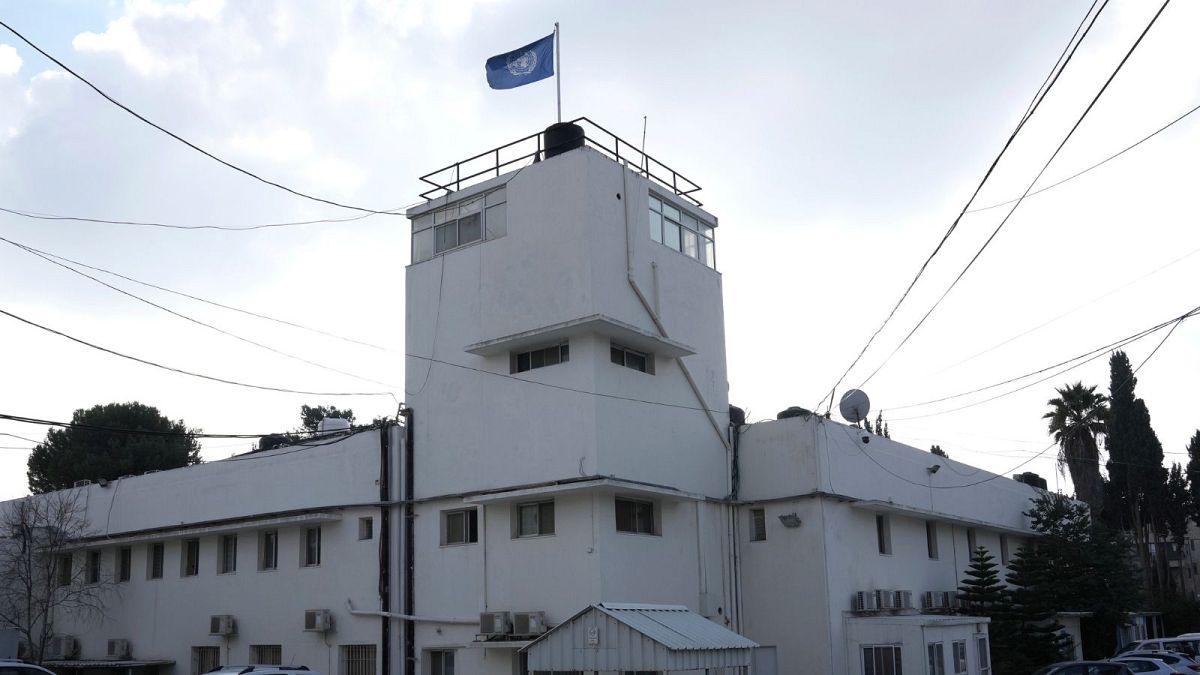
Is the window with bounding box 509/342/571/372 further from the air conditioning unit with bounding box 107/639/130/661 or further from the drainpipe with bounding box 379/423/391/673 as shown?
the air conditioning unit with bounding box 107/639/130/661

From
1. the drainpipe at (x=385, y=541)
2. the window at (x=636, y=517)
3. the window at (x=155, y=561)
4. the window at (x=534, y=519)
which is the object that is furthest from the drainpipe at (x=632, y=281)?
the window at (x=155, y=561)

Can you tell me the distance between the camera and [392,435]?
28.8m

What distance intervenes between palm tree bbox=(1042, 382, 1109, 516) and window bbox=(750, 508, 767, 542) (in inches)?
1318

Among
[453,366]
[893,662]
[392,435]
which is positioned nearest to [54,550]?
[392,435]

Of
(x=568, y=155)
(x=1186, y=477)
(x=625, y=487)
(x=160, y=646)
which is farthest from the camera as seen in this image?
(x=1186, y=477)

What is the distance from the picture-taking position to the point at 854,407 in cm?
3041

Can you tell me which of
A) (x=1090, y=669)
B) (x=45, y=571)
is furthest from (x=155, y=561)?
(x=1090, y=669)

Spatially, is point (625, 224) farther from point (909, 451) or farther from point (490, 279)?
point (909, 451)

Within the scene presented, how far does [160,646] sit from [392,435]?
1109 cm

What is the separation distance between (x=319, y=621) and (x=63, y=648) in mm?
12630

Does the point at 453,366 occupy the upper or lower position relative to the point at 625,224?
lower

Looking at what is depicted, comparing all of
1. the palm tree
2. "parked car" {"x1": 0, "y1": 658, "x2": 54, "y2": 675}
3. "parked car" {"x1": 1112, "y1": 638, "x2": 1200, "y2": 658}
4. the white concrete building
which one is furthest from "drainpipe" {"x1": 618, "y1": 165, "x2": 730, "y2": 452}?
the palm tree

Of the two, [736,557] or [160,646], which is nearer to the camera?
[736,557]

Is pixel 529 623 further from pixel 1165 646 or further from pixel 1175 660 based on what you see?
pixel 1165 646
